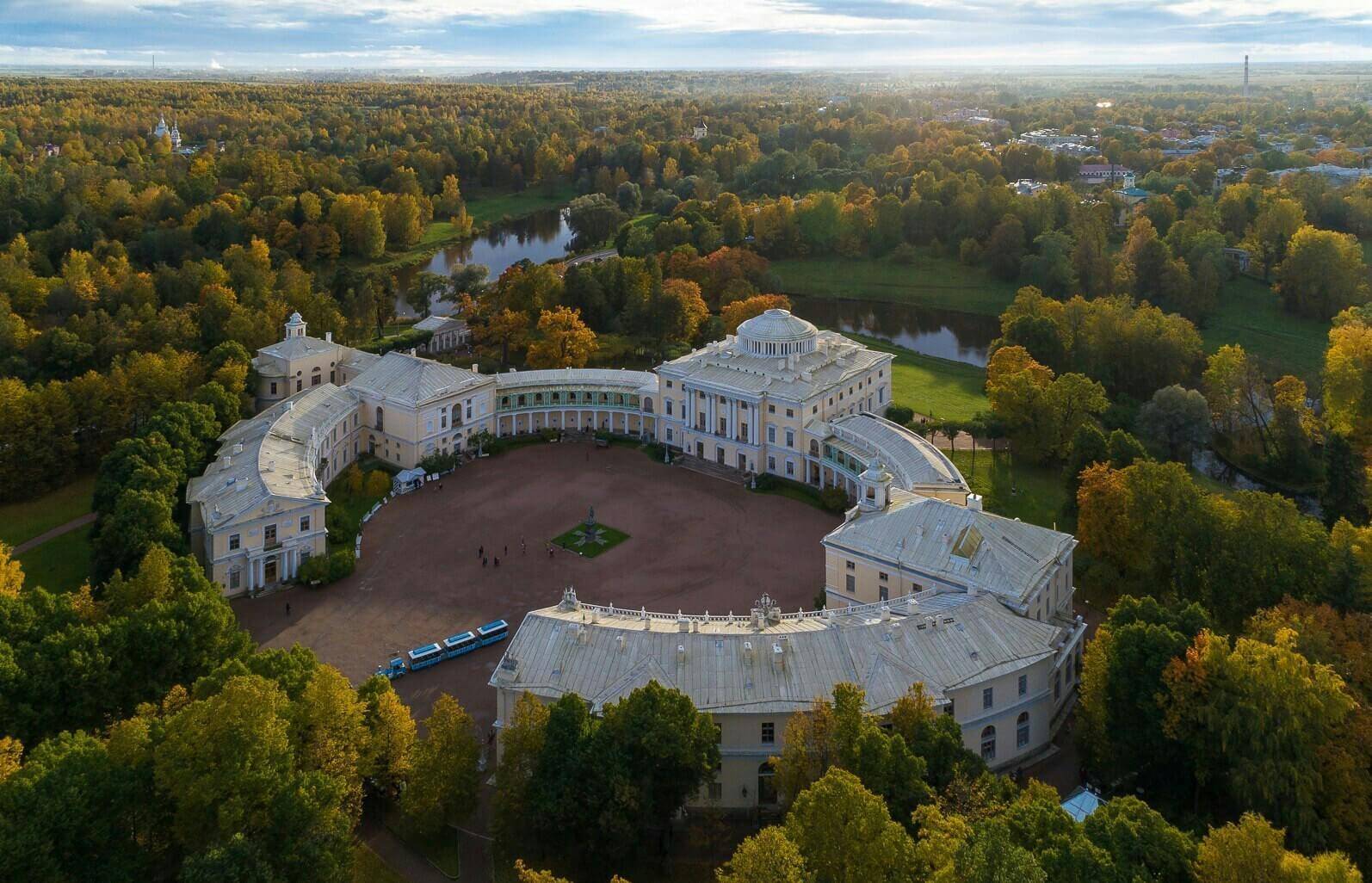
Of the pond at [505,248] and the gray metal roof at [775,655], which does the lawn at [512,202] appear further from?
the gray metal roof at [775,655]

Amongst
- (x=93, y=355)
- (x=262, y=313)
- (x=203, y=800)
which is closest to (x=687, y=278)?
(x=262, y=313)

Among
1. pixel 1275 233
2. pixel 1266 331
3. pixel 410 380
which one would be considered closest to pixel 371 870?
pixel 410 380

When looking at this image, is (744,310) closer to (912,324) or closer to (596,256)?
(912,324)

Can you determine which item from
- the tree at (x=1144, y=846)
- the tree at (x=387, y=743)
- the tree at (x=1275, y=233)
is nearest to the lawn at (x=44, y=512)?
the tree at (x=387, y=743)

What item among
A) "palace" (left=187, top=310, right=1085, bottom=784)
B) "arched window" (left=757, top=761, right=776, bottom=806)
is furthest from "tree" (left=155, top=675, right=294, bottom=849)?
"arched window" (left=757, top=761, right=776, bottom=806)

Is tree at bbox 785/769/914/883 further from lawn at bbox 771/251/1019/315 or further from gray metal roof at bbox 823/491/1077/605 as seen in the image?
lawn at bbox 771/251/1019/315
